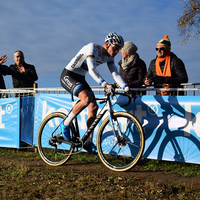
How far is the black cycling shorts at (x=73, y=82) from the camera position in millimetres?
5965

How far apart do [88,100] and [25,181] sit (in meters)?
1.92

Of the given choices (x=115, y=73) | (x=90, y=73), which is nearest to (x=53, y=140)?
(x=90, y=73)

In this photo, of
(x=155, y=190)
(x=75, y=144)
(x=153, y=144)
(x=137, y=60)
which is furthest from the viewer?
(x=137, y=60)

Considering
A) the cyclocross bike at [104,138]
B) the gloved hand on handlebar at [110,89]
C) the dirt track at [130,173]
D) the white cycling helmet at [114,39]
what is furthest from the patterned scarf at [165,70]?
the dirt track at [130,173]

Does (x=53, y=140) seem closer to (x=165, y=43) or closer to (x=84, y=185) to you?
(x=84, y=185)

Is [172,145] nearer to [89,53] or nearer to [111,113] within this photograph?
[111,113]

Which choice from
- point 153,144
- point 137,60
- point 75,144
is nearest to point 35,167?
point 75,144

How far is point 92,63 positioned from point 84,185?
2.27 metres

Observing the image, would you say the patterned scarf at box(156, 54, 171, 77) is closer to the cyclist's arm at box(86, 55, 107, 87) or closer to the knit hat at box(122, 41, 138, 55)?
the knit hat at box(122, 41, 138, 55)

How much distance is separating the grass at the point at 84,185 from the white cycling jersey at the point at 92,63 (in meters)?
1.79

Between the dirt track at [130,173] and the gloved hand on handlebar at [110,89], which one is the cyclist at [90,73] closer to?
the gloved hand on handlebar at [110,89]

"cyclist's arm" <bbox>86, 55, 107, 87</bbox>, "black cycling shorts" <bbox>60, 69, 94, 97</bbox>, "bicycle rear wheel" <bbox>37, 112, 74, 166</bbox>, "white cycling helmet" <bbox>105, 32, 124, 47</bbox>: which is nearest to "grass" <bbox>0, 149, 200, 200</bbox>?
"bicycle rear wheel" <bbox>37, 112, 74, 166</bbox>

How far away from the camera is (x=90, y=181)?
5.07 meters

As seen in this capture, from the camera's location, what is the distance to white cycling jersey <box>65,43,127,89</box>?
560 centimetres
